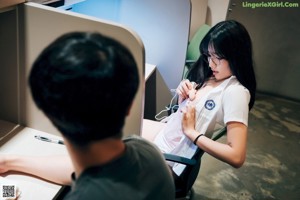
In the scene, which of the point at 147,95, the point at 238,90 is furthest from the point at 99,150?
the point at 147,95

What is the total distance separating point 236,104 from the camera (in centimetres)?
129

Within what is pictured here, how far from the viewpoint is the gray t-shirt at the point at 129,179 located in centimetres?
62

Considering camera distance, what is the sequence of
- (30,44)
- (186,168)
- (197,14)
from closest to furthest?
(30,44)
(186,168)
(197,14)

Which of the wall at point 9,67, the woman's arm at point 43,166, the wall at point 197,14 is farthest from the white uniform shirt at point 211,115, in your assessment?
the wall at point 197,14

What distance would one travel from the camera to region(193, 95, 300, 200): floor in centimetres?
219

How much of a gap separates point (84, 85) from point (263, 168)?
7.03 ft

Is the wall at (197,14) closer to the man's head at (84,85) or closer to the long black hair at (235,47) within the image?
the long black hair at (235,47)


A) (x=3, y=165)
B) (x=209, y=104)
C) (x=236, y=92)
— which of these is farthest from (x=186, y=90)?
(x=3, y=165)

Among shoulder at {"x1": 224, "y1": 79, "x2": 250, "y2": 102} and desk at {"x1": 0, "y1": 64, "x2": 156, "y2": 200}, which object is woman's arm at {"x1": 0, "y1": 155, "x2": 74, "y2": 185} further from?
shoulder at {"x1": 224, "y1": 79, "x2": 250, "y2": 102}

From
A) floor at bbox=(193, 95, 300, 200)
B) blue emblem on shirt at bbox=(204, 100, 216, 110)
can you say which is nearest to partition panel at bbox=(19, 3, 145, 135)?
blue emblem on shirt at bbox=(204, 100, 216, 110)

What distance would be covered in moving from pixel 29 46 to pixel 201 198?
143cm

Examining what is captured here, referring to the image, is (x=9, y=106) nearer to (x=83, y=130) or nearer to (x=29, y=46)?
(x=29, y=46)

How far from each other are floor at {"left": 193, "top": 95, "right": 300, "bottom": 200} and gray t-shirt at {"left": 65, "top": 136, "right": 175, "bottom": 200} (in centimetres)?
149

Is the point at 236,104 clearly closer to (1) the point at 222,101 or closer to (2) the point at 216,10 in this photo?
(1) the point at 222,101
